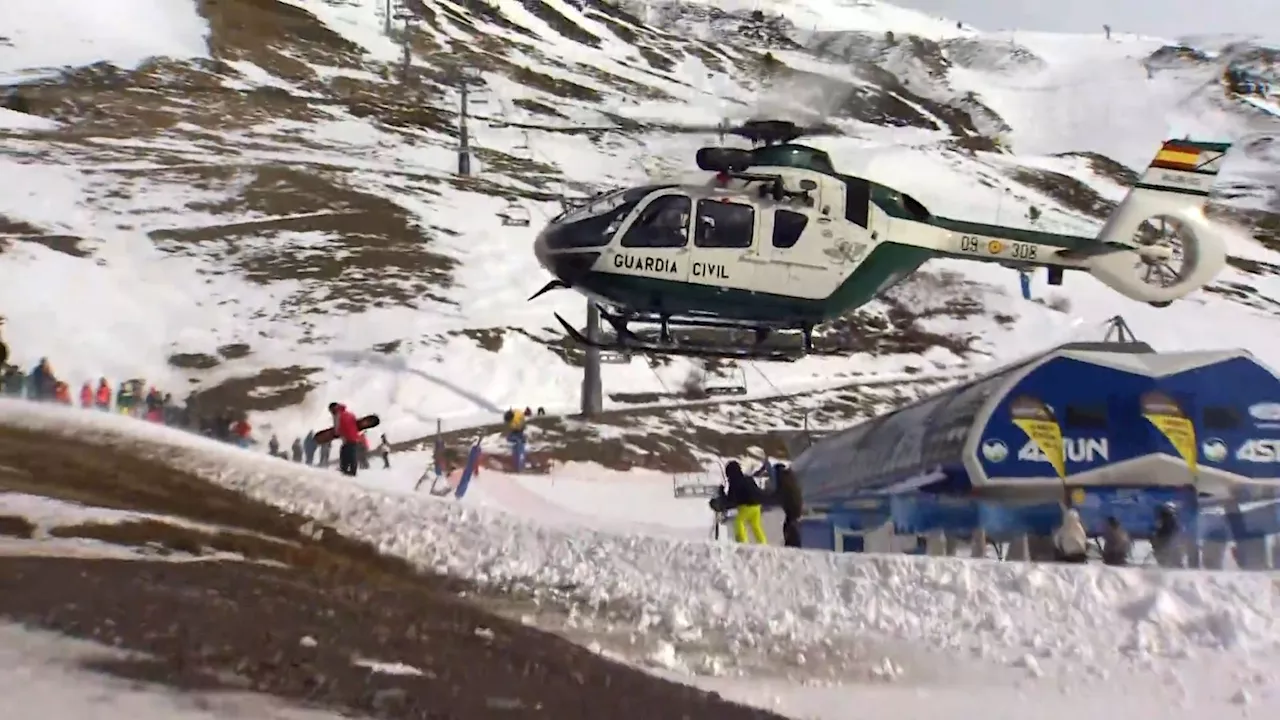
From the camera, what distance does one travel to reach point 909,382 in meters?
46.2

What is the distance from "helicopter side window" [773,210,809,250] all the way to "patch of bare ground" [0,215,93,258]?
31961 millimetres

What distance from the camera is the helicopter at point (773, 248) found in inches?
667

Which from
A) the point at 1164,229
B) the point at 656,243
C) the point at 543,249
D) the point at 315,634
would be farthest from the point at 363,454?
the point at 1164,229

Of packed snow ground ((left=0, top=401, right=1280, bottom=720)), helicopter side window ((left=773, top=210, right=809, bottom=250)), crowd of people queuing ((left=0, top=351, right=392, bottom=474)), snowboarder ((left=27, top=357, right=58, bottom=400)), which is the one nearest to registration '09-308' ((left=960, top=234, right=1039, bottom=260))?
helicopter side window ((left=773, top=210, right=809, bottom=250))

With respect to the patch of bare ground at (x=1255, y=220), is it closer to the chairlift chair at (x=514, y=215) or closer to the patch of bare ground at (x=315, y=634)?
Result: the chairlift chair at (x=514, y=215)

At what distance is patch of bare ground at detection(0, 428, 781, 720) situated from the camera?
6430mm

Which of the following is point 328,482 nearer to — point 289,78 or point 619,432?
point 619,432

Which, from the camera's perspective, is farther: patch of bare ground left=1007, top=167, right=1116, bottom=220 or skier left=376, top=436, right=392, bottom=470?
patch of bare ground left=1007, top=167, right=1116, bottom=220

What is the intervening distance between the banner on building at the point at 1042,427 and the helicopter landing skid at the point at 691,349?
3303mm

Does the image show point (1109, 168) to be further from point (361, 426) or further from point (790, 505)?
point (790, 505)

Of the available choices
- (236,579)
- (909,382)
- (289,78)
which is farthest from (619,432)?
(289,78)

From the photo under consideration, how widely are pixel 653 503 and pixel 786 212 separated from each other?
12063mm

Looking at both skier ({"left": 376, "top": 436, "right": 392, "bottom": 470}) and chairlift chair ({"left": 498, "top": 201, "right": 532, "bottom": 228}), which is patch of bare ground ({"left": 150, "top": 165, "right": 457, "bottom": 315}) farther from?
skier ({"left": 376, "top": 436, "right": 392, "bottom": 470})

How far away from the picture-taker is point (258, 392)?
33344mm
